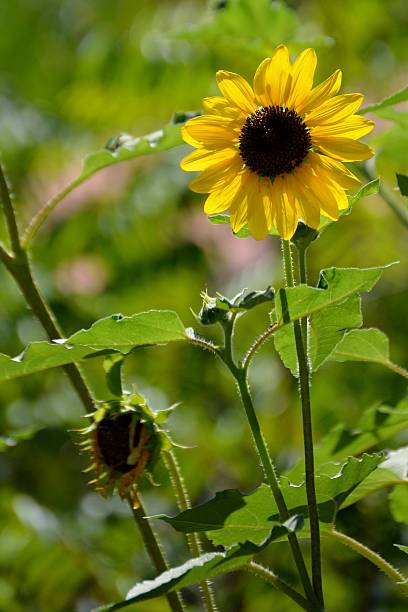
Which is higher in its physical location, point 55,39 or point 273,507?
point 55,39

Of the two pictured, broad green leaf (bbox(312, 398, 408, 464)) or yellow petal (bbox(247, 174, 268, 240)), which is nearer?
yellow petal (bbox(247, 174, 268, 240))

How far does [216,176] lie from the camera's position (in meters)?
0.53

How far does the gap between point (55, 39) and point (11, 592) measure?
5.03 ft

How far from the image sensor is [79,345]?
469 millimetres

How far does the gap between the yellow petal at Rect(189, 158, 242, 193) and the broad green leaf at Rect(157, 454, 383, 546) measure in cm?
16

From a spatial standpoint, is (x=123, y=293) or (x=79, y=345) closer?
(x=79, y=345)

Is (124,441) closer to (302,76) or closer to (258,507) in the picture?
(258,507)

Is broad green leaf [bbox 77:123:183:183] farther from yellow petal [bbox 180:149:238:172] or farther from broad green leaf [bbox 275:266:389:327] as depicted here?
broad green leaf [bbox 275:266:389:327]

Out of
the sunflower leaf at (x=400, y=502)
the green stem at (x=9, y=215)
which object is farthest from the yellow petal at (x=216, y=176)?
the sunflower leaf at (x=400, y=502)

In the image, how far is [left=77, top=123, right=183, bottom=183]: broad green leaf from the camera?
0.59 meters

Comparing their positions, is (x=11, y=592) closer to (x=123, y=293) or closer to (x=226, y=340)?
(x=123, y=293)

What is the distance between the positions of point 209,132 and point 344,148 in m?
0.07

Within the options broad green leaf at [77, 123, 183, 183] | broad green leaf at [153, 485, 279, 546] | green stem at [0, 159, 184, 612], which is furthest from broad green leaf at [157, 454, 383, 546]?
broad green leaf at [77, 123, 183, 183]

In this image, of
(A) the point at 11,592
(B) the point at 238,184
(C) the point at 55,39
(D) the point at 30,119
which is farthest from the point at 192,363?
(C) the point at 55,39
